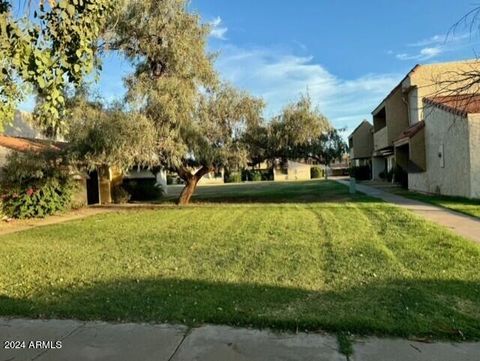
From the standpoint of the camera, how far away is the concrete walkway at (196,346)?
13.9 feet

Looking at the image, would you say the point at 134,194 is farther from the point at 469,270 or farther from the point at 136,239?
the point at 469,270

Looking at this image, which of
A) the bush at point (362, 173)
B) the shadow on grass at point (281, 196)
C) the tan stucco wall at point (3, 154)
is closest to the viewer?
the tan stucco wall at point (3, 154)

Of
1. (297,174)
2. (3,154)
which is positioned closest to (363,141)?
(297,174)

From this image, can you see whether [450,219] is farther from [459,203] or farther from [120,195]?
[120,195]

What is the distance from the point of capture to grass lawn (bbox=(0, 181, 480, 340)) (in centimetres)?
523

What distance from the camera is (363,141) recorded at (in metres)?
45.1

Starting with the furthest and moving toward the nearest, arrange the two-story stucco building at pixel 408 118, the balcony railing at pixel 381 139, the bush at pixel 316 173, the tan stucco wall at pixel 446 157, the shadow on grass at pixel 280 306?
the bush at pixel 316 173 → the balcony railing at pixel 381 139 → the two-story stucco building at pixel 408 118 → the tan stucco wall at pixel 446 157 → the shadow on grass at pixel 280 306

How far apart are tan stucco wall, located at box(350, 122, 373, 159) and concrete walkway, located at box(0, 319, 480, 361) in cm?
4169

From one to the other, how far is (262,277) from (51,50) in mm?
4279

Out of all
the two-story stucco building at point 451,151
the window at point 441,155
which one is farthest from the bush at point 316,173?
the window at point 441,155

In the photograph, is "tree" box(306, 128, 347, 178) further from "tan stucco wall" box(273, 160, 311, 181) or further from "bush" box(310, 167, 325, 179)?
"bush" box(310, 167, 325, 179)

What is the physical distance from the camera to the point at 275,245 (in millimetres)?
9781

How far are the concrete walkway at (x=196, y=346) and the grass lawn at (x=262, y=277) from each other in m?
0.27

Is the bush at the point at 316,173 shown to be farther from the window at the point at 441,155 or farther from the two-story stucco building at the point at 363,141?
the window at the point at 441,155
